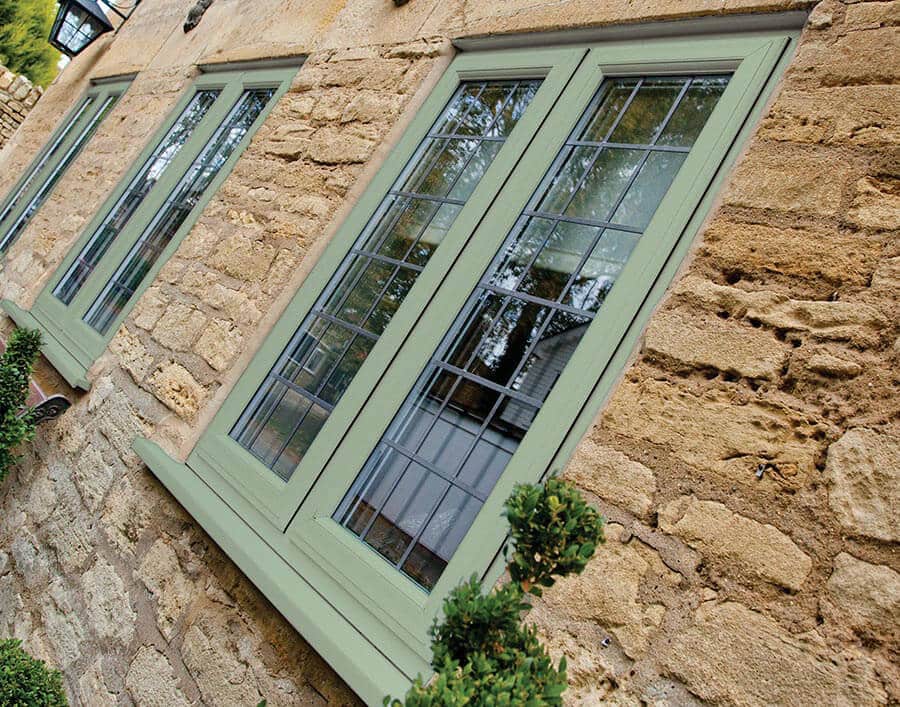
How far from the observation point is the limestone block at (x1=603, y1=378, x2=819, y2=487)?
147 centimetres

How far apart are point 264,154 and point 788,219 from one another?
2663mm

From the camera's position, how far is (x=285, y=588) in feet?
6.91

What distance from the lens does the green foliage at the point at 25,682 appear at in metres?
2.27

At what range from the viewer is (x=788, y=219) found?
1.69 m

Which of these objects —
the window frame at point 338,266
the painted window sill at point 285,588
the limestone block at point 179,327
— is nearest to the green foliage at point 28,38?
the limestone block at point 179,327

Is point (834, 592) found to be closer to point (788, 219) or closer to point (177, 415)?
point (788, 219)

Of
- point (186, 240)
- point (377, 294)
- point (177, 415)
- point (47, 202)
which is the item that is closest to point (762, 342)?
point (377, 294)

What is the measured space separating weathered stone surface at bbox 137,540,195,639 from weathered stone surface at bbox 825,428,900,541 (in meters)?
2.16

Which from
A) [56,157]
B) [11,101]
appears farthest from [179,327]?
[11,101]

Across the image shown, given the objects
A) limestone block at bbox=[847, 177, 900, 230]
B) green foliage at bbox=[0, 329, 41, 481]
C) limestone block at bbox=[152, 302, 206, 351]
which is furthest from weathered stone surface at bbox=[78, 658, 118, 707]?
limestone block at bbox=[847, 177, 900, 230]

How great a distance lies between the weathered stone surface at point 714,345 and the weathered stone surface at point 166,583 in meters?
1.92

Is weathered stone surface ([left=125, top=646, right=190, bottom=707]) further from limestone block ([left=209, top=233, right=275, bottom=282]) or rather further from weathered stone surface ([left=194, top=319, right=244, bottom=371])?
limestone block ([left=209, top=233, right=275, bottom=282])

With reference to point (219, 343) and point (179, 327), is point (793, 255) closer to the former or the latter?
point (219, 343)

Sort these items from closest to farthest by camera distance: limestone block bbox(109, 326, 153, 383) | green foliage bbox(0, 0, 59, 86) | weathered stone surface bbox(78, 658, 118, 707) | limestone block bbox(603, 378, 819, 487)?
limestone block bbox(603, 378, 819, 487), weathered stone surface bbox(78, 658, 118, 707), limestone block bbox(109, 326, 153, 383), green foliage bbox(0, 0, 59, 86)
